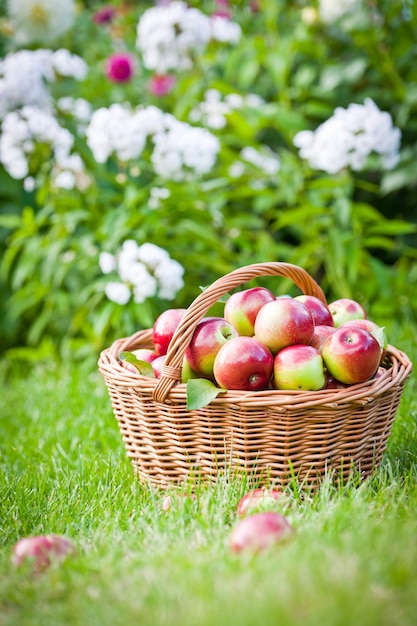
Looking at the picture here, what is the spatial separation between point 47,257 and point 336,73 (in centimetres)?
193

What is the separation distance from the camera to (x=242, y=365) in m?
1.83

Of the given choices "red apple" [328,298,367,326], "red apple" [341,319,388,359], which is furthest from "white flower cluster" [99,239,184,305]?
"red apple" [341,319,388,359]

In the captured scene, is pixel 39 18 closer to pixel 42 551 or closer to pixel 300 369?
pixel 300 369

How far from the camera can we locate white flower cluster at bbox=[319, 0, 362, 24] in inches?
152

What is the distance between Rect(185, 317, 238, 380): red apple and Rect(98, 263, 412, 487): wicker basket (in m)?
0.09

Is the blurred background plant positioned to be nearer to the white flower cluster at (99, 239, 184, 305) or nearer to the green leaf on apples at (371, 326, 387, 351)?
the white flower cluster at (99, 239, 184, 305)

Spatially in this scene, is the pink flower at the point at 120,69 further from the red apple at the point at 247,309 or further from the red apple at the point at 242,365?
the red apple at the point at 242,365

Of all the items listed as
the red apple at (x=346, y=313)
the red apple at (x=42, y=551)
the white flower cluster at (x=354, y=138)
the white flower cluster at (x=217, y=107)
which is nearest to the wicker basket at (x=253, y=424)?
the red apple at (x=346, y=313)

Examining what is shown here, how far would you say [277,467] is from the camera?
1.88 metres

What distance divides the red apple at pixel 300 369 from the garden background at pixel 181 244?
0.28m

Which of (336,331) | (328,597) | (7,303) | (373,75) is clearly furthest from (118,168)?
(328,597)

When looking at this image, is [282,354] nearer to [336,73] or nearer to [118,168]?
[118,168]

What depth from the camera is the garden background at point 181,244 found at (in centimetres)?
139

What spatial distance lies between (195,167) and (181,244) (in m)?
0.39
